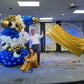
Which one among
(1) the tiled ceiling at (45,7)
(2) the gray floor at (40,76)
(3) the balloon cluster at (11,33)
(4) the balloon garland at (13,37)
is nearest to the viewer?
(2) the gray floor at (40,76)

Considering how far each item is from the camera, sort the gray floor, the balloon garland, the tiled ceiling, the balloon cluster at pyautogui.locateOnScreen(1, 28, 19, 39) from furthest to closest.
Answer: the tiled ceiling
the balloon cluster at pyautogui.locateOnScreen(1, 28, 19, 39)
the balloon garland
the gray floor

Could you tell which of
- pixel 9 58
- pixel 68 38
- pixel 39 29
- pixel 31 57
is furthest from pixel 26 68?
pixel 39 29

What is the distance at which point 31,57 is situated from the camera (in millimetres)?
3957

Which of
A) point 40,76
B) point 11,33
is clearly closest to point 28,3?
point 11,33

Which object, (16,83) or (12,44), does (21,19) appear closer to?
(12,44)

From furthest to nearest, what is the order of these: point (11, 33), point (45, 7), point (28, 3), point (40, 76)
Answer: point (45, 7), point (28, 3), point (11, 33), point (40, 76)

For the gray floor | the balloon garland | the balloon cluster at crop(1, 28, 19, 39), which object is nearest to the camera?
the gray floor

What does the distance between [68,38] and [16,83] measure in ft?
8.00

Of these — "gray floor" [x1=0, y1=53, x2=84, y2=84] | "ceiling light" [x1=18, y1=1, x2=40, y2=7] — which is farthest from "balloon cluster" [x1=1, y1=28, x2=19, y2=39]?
"ceiling light" [x1=18, y1=1, x2=40, y2=7]

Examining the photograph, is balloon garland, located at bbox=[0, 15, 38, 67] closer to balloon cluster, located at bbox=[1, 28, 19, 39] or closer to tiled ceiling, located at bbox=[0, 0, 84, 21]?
balloon cluster, located at bbox=[1, 28, 19, 39]

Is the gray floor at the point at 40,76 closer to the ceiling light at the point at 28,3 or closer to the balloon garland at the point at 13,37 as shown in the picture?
the balloon garland at the point at 13,37

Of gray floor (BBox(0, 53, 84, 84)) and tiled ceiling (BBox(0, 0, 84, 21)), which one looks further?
tiled ceiling (BBox(0, 0, 84, 21))

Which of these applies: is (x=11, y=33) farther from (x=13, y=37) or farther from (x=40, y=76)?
(x=40, y=76)

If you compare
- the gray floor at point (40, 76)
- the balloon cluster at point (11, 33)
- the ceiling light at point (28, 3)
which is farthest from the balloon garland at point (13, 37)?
the ceiling light at point (28, 3)
